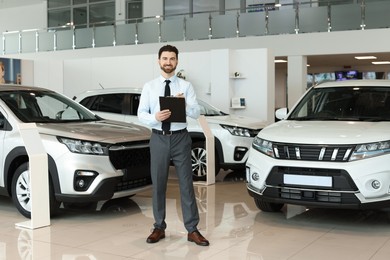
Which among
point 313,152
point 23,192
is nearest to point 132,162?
point 23,192

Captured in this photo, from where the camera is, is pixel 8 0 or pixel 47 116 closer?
pixel 47 116

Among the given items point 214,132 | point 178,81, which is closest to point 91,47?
point 214,132

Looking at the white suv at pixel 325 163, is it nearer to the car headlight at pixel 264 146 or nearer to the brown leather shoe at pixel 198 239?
the car headlight at pixel 264 146

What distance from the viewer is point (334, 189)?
15.3 ft

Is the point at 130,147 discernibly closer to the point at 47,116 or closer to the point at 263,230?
the point at 47,116

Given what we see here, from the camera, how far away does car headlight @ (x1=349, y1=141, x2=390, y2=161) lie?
4645 millimetres

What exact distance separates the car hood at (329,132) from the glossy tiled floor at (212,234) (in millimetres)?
909

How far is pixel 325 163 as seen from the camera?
468 centimetres

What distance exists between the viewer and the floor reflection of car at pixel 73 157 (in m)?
5.13

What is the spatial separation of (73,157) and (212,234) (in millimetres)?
1597

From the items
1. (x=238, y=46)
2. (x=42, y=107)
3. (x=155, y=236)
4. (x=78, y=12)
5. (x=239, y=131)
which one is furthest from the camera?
(x=78, y=12)

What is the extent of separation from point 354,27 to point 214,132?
7.50m

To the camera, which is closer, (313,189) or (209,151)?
(313,189)

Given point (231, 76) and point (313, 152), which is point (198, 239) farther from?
point (231, 76)
